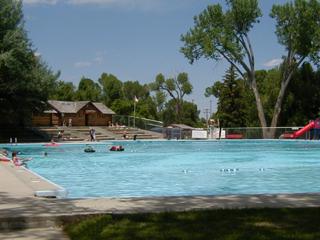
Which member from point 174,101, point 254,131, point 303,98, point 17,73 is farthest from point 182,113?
point 17,73

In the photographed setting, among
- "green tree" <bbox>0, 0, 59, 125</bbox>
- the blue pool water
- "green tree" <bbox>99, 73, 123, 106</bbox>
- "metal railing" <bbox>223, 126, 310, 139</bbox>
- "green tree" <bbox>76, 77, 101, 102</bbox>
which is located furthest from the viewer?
"green tree" <bbox>99, 73, 123, 106</bbox>

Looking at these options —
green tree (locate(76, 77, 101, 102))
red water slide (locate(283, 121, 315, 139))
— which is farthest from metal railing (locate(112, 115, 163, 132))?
green tree (locate(76, 77, 101, 102))

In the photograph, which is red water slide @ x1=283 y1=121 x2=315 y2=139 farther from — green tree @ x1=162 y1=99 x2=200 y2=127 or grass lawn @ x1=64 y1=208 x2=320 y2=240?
green tree @ x1=162 y1=99 x2=200 y2=127

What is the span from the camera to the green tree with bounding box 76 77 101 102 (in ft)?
259

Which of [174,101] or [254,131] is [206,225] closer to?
[254,131]

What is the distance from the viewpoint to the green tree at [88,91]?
259ft

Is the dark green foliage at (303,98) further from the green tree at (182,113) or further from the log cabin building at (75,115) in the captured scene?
the green tree at (182,113)

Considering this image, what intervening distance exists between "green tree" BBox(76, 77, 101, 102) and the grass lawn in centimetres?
7213

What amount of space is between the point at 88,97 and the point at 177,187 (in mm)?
65671

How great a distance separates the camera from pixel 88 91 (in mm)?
80812

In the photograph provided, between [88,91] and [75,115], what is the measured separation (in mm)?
24140

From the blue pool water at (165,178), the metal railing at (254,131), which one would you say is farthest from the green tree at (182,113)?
the blue pool water at (165,178)

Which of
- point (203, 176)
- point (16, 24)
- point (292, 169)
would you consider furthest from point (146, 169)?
point (16, 24)

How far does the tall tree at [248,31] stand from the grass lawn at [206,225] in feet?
136
